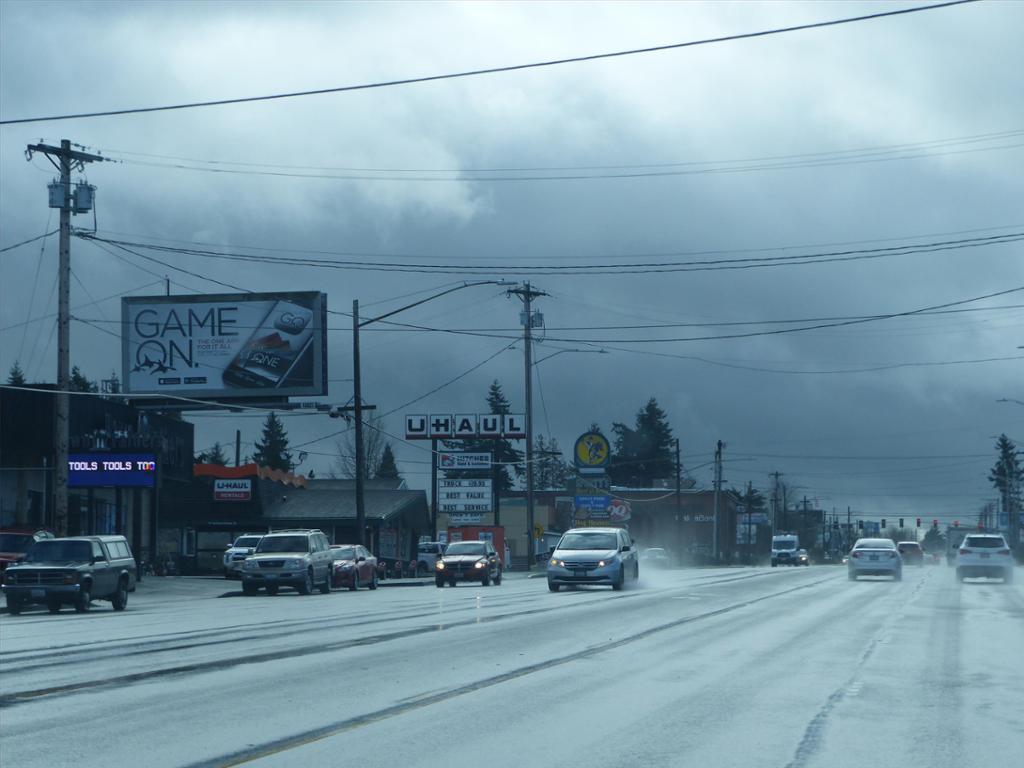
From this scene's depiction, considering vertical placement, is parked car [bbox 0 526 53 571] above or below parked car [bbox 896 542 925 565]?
above

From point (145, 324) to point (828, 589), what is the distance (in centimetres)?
3453

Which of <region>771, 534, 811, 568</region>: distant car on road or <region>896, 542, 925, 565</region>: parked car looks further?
<region>771, 534, 811, 568</region>: distant car on road

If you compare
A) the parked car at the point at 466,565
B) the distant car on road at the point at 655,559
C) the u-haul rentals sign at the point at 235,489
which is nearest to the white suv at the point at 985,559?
the parked car at the point at 466,565

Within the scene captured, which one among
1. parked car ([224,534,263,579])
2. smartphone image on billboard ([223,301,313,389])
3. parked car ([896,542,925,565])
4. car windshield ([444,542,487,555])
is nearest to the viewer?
car windshield ([444,542,487,555])

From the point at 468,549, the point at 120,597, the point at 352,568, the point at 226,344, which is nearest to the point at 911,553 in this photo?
the point at 226,344

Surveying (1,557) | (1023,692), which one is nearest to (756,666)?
(1023,692)

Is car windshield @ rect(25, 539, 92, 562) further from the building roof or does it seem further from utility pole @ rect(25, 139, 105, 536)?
the building roof

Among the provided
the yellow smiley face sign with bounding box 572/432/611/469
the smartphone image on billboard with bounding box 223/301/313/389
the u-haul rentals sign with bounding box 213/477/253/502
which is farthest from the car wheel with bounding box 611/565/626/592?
the yellow smiley face sign with bounding box 572/432/611/469

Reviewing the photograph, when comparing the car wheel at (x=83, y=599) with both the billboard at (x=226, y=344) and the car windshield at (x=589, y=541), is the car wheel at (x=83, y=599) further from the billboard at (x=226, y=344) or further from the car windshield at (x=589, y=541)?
the billboard at (x=226, y=344)

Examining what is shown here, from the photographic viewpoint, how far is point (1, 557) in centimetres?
3472

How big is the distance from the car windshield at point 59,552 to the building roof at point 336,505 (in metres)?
37.9

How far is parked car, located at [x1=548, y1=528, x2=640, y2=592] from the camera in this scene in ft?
123

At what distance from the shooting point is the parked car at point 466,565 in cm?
4694

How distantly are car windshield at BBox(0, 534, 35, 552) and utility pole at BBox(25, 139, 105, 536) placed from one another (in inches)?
37.4
